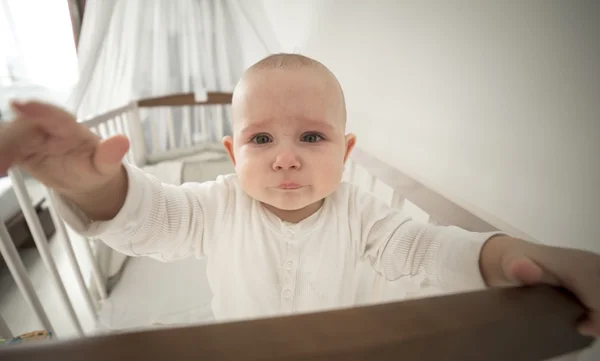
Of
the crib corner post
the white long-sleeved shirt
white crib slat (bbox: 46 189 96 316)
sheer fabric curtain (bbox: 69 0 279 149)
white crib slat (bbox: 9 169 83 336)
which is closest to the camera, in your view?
the white long-sleeved shirt

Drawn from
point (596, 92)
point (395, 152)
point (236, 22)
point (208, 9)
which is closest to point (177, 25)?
point (208, 9)

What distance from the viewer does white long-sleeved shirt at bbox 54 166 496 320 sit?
1.71ft

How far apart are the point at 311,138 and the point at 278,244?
21cm

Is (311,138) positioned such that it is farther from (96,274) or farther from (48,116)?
(96,274)

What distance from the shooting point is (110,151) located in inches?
13.0

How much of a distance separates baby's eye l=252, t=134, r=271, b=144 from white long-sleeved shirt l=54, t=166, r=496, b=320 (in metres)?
0.13

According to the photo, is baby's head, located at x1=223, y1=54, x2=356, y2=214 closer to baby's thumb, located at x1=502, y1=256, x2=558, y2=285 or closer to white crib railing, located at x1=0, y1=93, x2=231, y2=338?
baby's thumb, located at x1=502, y1=256, x2=558, y2=285

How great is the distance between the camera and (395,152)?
0.93 meters

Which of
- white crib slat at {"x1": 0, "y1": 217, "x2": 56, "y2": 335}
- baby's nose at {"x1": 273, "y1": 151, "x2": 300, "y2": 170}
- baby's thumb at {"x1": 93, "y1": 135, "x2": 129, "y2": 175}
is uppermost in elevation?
baby's thumb at {"x1": 93, "y1": 135, "x2": 129, "y2": 175}

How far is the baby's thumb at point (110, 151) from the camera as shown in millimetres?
330

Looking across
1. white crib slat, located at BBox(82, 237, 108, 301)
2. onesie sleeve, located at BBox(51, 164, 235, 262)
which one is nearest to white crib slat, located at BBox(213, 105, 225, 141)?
white crib slat, located at BBox(82, 237, 108, 301)

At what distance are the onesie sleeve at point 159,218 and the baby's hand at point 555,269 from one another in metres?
0.46

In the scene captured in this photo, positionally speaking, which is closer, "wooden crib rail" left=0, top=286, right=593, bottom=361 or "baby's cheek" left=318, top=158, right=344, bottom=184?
"wooden crib rail" left=0, top=286, right=593, bottom=361

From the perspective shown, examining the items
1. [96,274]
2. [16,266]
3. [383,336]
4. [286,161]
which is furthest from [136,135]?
[383,336]
